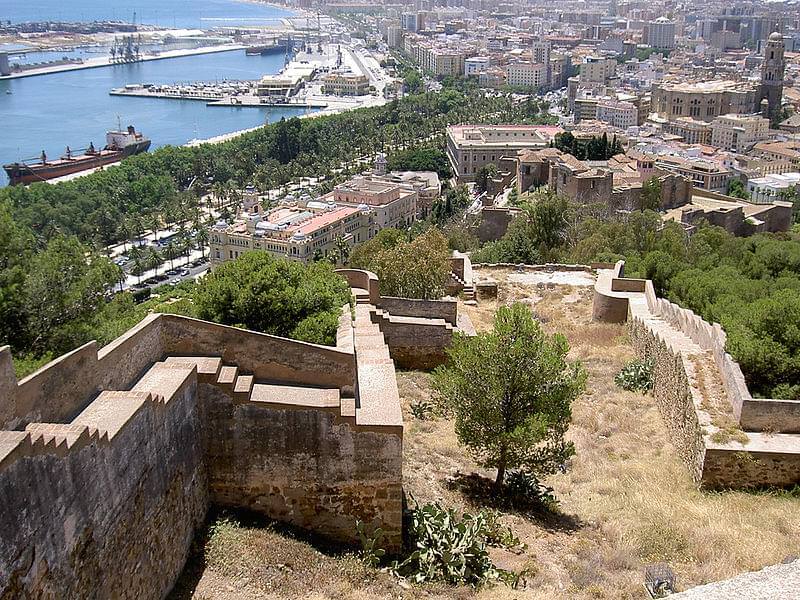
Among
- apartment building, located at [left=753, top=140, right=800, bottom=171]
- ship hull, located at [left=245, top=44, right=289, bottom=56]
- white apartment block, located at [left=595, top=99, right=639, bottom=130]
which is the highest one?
ship hull, located at [left=245, top=44, right=289, bottom=56]

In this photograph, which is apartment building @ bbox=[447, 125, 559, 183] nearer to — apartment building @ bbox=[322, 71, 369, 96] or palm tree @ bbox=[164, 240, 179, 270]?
palm tree @ bbox=[164, 240, 179, 270]

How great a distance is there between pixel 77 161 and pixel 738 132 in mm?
54064

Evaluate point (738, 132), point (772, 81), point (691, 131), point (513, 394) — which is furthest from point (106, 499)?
point (772, 81)

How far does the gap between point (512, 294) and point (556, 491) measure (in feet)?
30.7

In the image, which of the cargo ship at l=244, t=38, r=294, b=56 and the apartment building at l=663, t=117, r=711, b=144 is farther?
→ the cargo ship at l=244, t=38, r=294, b=56

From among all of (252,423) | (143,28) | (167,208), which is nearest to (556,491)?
(252,423)

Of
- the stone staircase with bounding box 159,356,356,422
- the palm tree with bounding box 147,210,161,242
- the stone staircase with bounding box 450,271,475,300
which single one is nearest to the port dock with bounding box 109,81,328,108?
the palm tree with bounding box 147,210,161,242

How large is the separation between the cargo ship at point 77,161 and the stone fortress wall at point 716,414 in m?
57.8

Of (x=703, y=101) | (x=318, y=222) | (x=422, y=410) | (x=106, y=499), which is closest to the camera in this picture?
(x=106, y=499)

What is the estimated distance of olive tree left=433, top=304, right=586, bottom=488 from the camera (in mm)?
8391

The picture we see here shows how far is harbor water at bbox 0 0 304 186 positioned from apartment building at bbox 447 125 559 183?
99.0ft

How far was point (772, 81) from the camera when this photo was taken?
269 feet

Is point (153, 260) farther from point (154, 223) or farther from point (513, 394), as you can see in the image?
point (513, 394)

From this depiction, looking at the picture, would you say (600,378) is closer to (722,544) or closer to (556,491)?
(556,491)
